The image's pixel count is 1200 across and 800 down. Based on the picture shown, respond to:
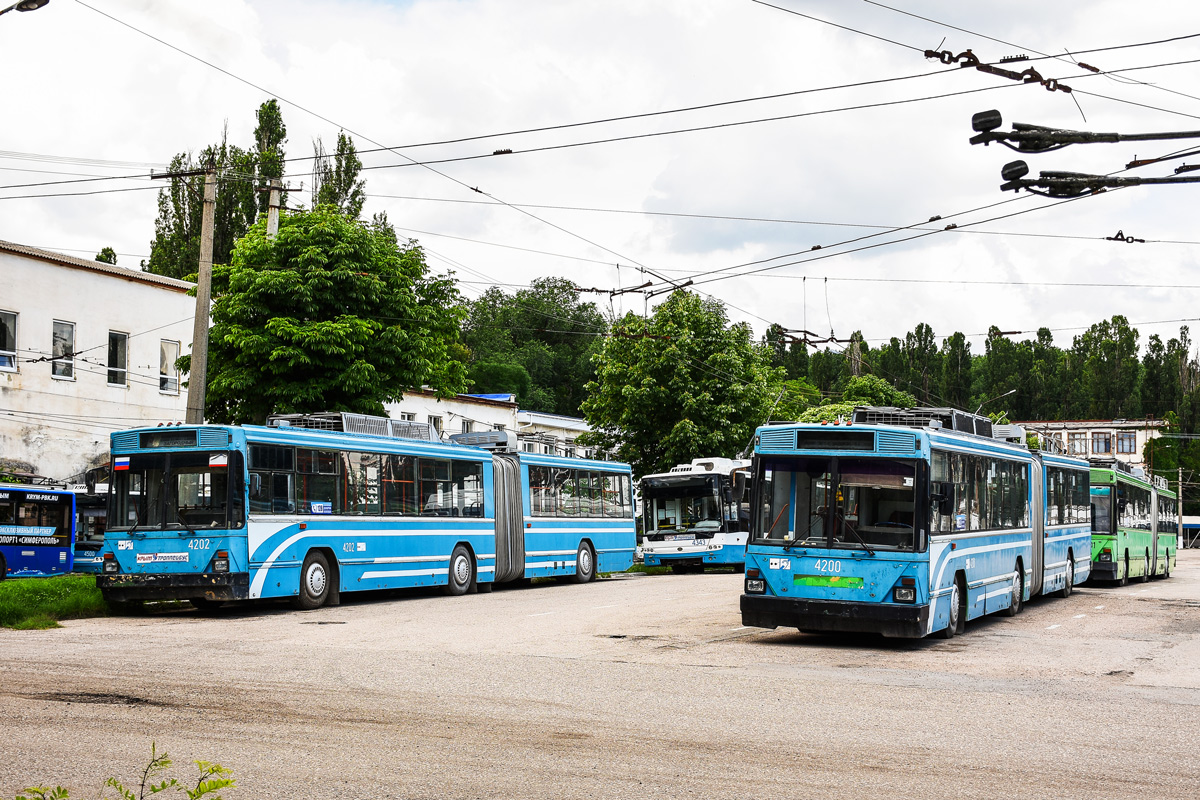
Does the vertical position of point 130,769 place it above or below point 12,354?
below

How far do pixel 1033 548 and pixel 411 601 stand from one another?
35.0ft

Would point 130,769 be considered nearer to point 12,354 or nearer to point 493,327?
point 12,354

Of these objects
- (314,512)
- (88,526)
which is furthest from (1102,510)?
(88,526)

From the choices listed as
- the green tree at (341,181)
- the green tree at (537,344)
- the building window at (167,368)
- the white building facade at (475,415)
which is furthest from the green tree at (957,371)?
the building window at (167,368)

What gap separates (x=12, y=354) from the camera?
3988 centimetres

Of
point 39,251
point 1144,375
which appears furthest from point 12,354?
point 1144,375

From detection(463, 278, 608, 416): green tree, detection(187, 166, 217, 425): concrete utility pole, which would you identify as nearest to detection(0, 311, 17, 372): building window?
detection(187, 166, 217, 425): concrete utility pole

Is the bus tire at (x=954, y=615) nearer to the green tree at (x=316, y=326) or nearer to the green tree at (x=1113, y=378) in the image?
the green tree at (x=316, y=326)

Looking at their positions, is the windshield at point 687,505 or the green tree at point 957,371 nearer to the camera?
the windshield at point 687,505

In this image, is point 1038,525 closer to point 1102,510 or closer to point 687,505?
point 1102,510

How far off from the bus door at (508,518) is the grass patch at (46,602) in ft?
27.2

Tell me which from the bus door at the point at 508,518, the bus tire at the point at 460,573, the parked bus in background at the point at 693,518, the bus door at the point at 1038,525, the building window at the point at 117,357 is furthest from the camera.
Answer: the building window at the point at 117,357

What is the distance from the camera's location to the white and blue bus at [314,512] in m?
19.3

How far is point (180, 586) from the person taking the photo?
19125mm
